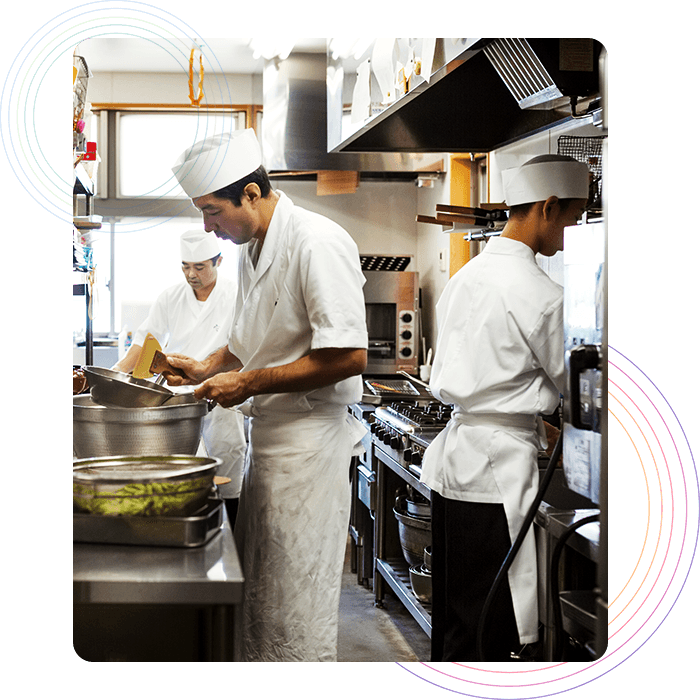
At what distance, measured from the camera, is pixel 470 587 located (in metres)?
1.35

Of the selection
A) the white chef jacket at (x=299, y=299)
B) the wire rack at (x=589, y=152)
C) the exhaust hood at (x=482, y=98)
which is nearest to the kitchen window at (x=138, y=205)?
the white chef jacket at (x=299, y=299)

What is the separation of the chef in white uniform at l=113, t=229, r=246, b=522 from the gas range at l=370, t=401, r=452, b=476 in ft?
1.16

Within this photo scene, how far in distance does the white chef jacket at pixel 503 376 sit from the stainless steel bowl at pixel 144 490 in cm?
51

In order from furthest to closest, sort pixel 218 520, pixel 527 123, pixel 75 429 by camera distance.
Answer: pixel 527 123, pixel 75 429, pixel 218 520

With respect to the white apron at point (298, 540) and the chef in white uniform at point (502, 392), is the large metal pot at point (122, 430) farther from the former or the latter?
the chef in white uniform at point (502, 392)

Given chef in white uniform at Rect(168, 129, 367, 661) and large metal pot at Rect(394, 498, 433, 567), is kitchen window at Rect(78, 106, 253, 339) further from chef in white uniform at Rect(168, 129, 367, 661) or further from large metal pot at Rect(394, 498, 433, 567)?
large metal pot at Rect(394, 498, 433, 567)

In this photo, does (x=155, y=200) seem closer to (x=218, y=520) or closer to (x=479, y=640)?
(x=218, y=520)

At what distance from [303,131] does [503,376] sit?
2.03 feet

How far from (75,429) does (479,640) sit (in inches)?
30.2

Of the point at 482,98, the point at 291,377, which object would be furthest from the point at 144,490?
the point at 482,98

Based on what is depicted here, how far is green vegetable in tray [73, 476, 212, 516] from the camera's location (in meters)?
0.98

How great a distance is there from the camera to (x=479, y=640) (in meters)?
1.31

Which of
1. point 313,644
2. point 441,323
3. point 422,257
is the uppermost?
point 422,257
